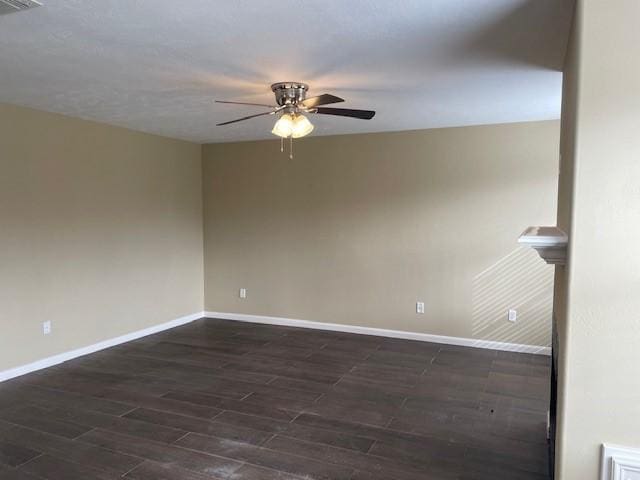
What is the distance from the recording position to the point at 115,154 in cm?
483

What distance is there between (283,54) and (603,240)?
6.16 ft

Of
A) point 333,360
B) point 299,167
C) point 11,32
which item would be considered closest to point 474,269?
point 333,360

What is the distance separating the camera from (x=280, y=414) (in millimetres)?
3244

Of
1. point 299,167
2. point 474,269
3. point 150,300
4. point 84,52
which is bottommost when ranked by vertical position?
point 150,300

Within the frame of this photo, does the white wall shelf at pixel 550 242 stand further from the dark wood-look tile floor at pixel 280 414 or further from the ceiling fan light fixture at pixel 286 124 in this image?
the ceiling fan light fixture at pixel 286 124

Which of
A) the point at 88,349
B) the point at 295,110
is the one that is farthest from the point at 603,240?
the point at 88,349

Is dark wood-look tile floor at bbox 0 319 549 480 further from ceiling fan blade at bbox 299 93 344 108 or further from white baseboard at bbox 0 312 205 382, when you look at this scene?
ceiling fan blade at bbox 299 93 344 108

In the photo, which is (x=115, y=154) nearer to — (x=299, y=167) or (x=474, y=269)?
(x=299, y=167)

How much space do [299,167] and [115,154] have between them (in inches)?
79.9

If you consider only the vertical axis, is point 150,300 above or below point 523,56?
below

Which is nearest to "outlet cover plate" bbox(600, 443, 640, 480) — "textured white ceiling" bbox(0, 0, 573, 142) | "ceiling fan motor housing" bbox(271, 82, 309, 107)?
"textured white ceiling" bbox(0, 0, 573, 142)

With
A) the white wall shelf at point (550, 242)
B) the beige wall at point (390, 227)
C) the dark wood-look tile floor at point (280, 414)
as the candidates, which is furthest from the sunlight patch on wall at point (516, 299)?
the white wall shelf at point (550, 242)

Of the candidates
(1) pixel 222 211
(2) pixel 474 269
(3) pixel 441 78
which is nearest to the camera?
(3) pixel 441 78

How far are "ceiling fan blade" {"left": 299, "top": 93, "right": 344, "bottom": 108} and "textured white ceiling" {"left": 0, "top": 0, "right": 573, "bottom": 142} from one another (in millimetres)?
→ 167
